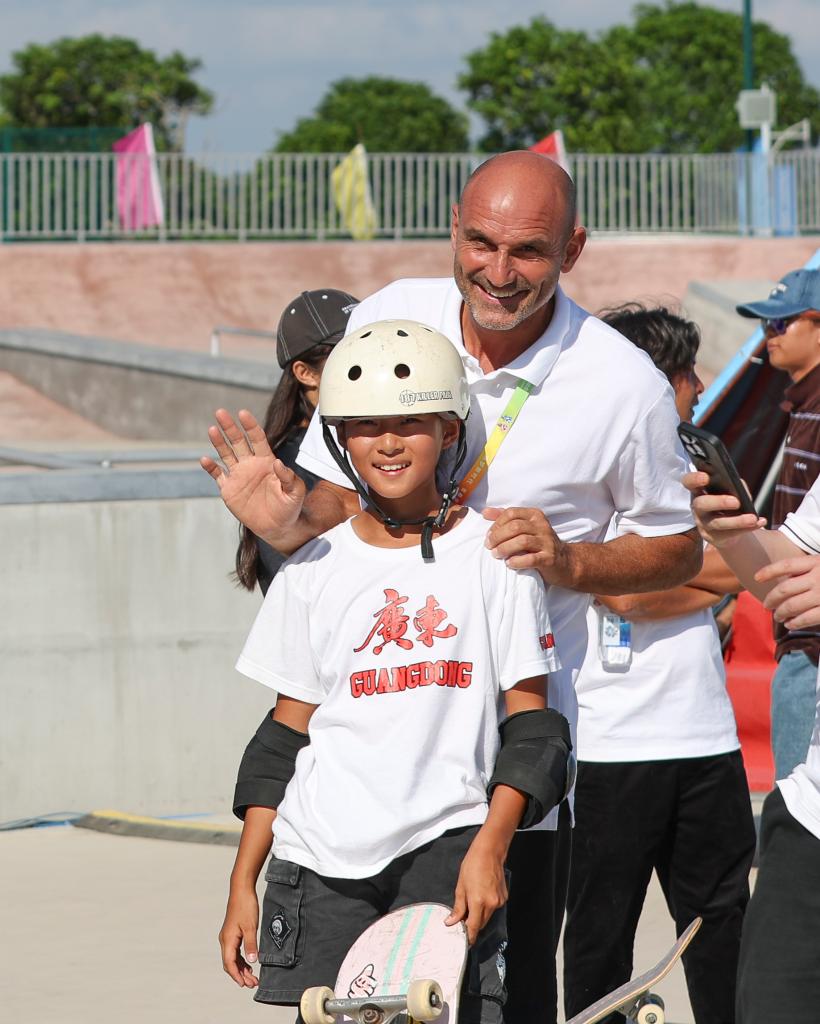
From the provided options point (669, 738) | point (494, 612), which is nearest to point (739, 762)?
point (669, 738)

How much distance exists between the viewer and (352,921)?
3.05 metres

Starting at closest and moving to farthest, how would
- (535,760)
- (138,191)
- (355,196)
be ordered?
1. (535,760)
2. (138,191)
3. (355,196)

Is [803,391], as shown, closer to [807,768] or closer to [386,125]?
[807,768]

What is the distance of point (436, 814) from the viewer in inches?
119

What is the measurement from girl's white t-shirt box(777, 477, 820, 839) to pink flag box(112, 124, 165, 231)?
22581 millimetres

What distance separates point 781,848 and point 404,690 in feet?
2.45

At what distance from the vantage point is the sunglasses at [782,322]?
17.5 ft

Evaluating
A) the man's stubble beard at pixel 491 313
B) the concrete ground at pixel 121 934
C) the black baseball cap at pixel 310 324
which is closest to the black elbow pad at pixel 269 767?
the man's stubble beard at pixel 491 313

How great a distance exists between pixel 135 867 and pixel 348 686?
369 centimetres

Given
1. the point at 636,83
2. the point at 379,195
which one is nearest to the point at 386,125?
the point at 636,83

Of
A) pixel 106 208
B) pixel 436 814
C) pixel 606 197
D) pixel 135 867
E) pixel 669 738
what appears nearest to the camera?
pixel 436 814

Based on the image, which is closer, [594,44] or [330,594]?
[330,594]

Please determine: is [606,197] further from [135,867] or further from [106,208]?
[135,867]

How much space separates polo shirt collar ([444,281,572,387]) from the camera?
11.0ft
